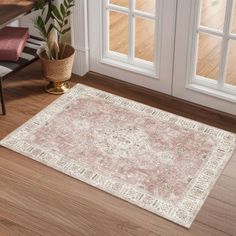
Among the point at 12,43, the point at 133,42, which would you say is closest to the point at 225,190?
the point at 133,42

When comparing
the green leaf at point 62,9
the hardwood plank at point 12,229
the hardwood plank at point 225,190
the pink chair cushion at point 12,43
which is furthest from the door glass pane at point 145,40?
the hardwood plank at point 12,229

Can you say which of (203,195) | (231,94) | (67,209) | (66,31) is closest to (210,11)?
(231,94)

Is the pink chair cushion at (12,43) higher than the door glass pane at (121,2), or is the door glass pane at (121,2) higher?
the door glass pane at (121,2)

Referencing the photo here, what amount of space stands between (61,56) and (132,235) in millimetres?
1473

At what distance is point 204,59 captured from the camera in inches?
140

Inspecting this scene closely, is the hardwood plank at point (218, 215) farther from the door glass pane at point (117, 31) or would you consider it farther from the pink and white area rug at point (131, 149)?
the door glass pane at point (117, 31)

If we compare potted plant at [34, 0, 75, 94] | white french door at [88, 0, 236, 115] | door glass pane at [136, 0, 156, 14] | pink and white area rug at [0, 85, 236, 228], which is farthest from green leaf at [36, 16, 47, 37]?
door glass pane at [136, 0, 156, 14]

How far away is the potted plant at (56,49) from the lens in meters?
3.36

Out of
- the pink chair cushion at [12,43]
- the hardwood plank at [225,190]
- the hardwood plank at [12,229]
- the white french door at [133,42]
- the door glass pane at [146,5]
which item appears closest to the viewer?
the hardwood plank at [12,229]

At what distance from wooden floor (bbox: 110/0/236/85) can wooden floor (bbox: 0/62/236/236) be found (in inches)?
31.9

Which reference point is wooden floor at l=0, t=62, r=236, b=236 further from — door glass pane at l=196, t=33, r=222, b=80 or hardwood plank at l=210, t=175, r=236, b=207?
door glass pane at l=196, t=33, r=222, b=80

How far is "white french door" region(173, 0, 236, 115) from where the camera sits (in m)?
3.11

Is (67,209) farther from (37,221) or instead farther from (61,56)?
(61,56)

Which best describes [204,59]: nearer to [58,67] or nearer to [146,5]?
[146,5]
